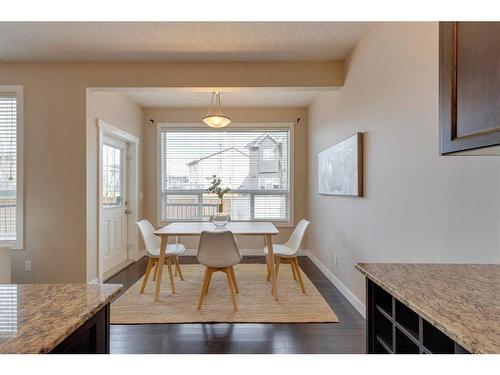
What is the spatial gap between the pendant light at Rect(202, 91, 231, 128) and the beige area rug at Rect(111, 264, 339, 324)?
6.55 feet

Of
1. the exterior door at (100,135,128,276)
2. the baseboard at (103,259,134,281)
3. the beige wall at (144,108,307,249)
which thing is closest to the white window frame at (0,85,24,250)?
the exterior door at (100,135,128,276)

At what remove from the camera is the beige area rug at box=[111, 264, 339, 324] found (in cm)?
259

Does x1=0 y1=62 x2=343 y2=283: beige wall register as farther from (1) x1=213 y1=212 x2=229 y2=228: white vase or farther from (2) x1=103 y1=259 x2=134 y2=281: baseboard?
(1) x1=213 y1=212 x2=229 y2=228: white vase

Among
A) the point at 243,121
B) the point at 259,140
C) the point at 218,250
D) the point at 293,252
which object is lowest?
the point at 293,252

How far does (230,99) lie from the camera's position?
4660 millimetres

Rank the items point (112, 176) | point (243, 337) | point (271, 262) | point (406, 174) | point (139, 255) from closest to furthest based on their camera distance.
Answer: point (406, 174)
point (243, 337)
point (271, 262)
point (112, 176)
point (139, 255)

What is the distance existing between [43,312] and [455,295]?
49.6 inches

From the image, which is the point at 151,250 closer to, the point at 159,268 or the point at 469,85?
the point at 159,268

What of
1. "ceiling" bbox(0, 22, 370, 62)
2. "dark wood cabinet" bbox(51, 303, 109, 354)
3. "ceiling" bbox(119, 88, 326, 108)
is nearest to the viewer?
"dark wood cabinet" bbox(51, 303, 109, 354)

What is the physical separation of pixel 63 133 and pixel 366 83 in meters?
3.24

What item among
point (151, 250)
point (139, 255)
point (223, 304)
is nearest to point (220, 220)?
point (151, 250)

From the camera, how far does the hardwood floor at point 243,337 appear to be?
7.01 ft
